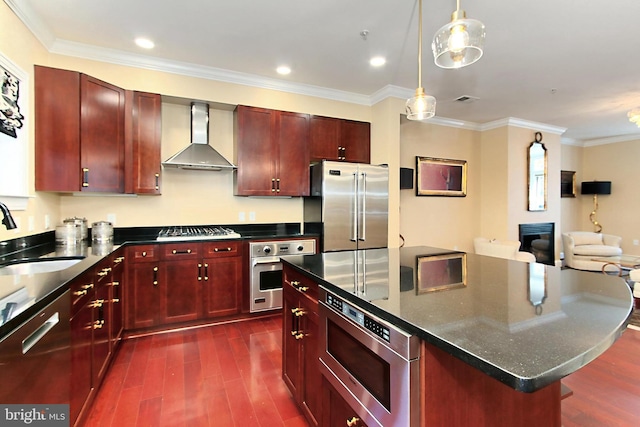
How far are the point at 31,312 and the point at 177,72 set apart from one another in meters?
2.99

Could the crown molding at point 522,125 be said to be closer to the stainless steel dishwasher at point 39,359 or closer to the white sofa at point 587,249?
the white sofa at point 587,249

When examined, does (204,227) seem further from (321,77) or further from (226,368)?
(321,77)

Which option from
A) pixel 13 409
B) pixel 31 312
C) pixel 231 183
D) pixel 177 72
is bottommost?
pixel 13 409

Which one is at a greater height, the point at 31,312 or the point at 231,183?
the point at 231,183

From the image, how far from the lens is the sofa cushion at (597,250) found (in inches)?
230

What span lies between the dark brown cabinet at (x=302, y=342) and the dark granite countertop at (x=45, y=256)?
1176 mm

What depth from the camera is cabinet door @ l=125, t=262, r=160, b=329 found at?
3031 millimetres

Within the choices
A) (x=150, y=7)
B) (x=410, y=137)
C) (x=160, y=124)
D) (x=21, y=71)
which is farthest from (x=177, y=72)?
(x=410, y=137)

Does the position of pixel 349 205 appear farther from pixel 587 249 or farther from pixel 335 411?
pixel 587 249

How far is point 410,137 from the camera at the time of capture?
17.1ft

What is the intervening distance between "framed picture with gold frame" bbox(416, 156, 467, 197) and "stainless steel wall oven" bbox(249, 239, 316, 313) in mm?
2813

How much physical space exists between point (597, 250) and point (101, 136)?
319 inches

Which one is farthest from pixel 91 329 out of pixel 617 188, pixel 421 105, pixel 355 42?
pixel 617 188

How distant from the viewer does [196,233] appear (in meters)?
3.45
